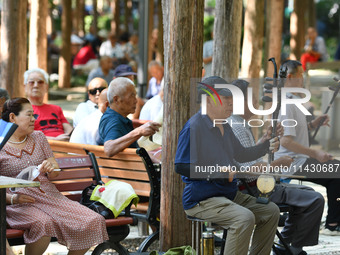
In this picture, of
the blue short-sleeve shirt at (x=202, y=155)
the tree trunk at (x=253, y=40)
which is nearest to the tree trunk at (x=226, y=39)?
the tree trunk at (x=253, y=40)

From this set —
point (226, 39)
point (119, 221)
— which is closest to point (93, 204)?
point (119, 221)

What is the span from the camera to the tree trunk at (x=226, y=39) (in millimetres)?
8609

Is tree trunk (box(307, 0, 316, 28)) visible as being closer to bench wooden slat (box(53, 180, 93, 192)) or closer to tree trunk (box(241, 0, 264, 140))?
tree trunk (box(241, 0, 264, 140))

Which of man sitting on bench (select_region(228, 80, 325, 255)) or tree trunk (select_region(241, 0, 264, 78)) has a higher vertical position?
tree trunk (select_region(241, 0, 264, 78))

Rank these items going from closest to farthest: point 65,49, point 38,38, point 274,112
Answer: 1. point 274,112
2. point 38,38
3. point 65,49

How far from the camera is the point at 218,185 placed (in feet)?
17.8

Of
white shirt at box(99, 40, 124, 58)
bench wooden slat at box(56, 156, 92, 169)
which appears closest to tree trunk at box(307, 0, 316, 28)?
white shirt at box(99, 40, 124, 58)

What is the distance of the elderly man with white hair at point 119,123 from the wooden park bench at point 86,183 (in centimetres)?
26

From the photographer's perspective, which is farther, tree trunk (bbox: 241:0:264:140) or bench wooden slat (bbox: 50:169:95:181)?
tree trunk (bbox: 241:0:264:140)

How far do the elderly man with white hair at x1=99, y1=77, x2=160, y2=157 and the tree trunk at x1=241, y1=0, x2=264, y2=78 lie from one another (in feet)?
15.9

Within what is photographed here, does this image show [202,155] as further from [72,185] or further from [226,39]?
[226,39]

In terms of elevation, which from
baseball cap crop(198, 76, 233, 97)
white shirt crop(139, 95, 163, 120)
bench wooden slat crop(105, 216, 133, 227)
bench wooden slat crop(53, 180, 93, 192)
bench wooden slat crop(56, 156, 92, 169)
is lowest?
bench wooden slat crop(105, 216, 133, 227)

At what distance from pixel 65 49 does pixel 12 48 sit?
8.99 meters

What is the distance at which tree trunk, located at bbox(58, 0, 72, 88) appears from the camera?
62.1 feet
